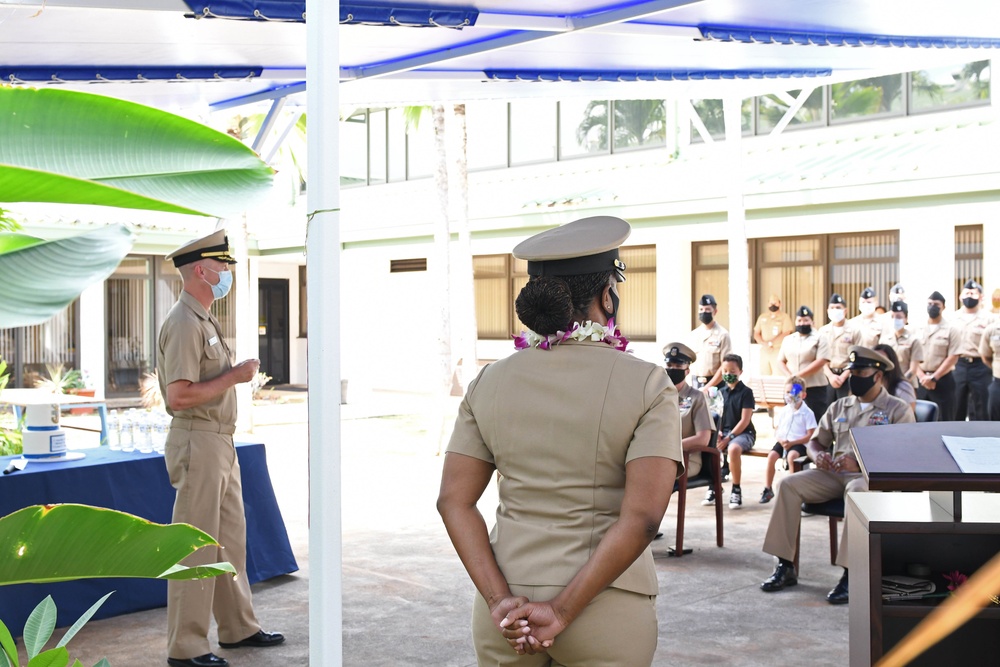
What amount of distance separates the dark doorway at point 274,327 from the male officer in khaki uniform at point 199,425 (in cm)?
2037

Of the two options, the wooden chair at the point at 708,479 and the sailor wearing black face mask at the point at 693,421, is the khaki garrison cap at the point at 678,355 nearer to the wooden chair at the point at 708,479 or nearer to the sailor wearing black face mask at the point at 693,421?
the sailor wearing black face mask at the point at 693,421

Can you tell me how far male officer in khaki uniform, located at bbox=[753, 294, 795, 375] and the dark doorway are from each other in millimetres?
12282

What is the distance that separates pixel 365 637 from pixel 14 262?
3920 millimetres

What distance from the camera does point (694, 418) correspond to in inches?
296

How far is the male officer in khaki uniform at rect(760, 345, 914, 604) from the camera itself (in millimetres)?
6082

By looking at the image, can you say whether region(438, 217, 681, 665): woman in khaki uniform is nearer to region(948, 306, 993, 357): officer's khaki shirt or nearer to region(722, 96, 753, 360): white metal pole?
region(722, 96, 753, 360): white metal pole

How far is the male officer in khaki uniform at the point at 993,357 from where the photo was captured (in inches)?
423

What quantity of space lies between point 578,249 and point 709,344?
877 centimetres

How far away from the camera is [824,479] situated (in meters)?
6.21

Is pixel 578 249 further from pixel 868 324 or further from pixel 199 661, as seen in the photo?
pixel 868 324

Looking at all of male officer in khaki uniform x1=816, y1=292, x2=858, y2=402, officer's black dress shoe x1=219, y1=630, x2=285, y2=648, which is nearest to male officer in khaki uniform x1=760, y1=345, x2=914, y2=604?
officer's black dress shoe x1=219, y1=630, x2=285, y2=648

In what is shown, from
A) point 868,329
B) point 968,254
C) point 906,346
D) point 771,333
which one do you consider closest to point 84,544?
point 906,346

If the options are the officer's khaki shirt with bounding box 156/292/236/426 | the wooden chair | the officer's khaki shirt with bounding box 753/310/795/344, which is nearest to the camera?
the officer's khaki shirt with bounding box 156/292/236/426

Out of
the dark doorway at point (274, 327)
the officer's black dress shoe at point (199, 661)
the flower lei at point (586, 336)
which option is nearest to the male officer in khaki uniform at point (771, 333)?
the dark doorway at point (274, 327)
